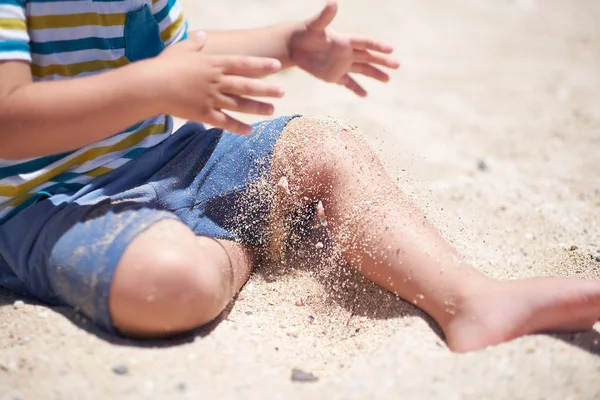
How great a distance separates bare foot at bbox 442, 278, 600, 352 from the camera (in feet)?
4.23

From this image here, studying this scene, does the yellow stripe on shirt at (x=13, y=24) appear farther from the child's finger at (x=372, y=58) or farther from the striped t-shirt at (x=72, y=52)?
the child's finger at (x=372, y=58)

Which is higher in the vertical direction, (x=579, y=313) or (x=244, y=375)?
(x=579, y=313)

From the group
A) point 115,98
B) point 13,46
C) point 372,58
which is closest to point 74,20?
point 13,46

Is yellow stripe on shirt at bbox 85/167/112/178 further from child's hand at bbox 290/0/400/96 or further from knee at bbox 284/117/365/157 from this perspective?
child's hand at bbox 290/0/400/96

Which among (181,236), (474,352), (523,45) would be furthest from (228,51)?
(523,45)

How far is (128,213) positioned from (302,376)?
20.3 inches

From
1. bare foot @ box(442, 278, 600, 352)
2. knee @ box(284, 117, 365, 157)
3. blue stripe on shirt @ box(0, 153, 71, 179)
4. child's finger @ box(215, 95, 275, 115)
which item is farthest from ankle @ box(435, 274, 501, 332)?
blue stripe on shirt @ box(0, 153, 71, 179)

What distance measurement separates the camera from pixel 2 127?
1.26 m

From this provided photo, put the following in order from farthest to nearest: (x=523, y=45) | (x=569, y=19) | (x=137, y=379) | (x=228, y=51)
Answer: (x=569, y=19), (x=523, y=45), (x=228, y=51), (x=137, y=379)

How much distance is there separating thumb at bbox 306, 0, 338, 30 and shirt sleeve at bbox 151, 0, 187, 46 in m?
0.37

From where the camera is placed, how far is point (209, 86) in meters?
1.31

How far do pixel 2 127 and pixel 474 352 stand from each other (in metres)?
1.05

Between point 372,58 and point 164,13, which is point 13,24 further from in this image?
point 372,58

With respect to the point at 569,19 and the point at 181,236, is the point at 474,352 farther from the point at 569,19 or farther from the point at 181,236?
the point at 569,19
